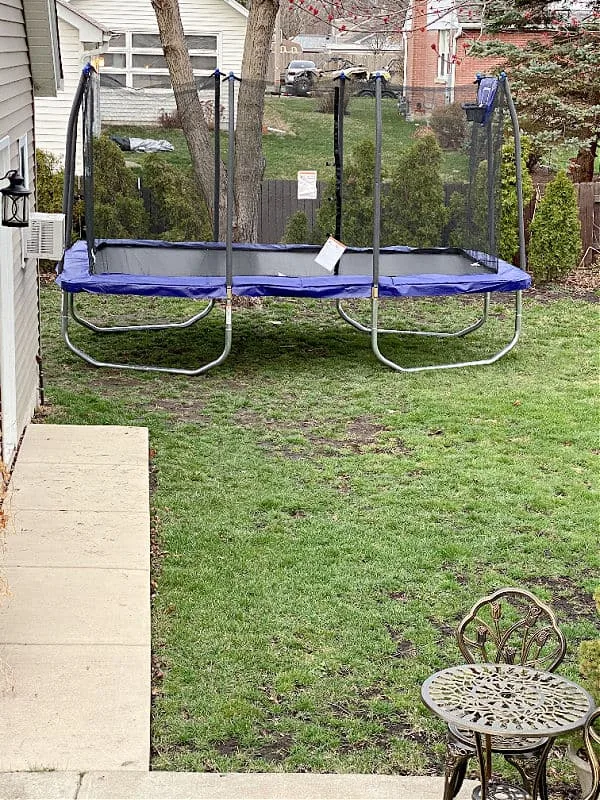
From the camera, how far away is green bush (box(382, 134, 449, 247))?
9.98 m

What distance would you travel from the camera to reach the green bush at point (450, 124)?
9.55 metres

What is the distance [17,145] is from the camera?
6.61m

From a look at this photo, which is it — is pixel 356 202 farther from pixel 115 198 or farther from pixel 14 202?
pixel 14 202

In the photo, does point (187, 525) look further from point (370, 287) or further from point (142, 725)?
point (370, 287)

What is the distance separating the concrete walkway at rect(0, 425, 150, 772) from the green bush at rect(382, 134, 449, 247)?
4615 millimetres

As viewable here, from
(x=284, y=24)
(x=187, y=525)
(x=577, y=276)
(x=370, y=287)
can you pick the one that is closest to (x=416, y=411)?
(x=370, y=287)

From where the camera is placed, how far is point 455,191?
9.78 meters

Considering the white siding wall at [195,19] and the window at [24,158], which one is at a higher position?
the white siding wall at [195,19]

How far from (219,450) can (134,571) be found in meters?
2.08

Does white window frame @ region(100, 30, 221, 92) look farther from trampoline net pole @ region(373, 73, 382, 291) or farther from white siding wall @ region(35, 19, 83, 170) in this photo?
trampoline net pole @ region(373, 73, 382, 291)

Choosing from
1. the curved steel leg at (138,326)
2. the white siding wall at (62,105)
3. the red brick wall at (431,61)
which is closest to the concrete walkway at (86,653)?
the curved steel leg at (138,326)

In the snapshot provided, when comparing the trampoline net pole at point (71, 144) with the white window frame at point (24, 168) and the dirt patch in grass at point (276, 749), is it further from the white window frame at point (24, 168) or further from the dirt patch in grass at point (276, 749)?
the dirt patch in grass at point (276, 749)

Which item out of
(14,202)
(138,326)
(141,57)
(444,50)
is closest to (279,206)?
(138,326)

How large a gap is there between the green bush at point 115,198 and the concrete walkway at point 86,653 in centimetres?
400
